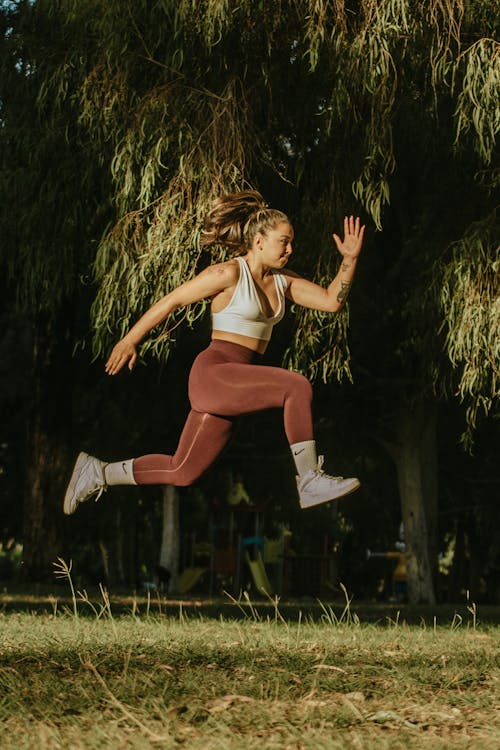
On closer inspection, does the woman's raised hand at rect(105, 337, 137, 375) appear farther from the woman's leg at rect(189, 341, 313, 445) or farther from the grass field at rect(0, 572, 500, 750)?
the grass field at rect(0, 572, 500, 750)

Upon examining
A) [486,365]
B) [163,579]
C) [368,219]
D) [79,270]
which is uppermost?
[368,219]

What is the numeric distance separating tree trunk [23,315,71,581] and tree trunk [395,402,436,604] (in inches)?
235

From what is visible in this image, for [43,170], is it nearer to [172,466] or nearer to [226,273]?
[226,273]

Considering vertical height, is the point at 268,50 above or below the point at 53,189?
above

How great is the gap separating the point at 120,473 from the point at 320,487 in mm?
1124

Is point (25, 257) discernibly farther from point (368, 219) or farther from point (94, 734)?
point (94, 734)

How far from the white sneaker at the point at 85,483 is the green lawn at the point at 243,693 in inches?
29.7

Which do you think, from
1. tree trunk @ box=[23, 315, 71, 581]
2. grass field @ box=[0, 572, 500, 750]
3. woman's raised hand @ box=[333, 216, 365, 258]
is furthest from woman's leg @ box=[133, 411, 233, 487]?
tree trunk @ box=[23, 315, 71, 581]

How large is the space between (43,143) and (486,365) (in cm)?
476

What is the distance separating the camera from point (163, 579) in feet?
86.3

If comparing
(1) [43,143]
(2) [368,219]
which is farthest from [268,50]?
(2) [368,219]

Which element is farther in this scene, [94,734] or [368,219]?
[368,219]

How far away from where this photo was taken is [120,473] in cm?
632

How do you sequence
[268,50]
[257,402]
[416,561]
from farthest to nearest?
[416,561], [268,50], [257,402]
